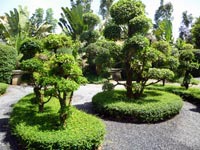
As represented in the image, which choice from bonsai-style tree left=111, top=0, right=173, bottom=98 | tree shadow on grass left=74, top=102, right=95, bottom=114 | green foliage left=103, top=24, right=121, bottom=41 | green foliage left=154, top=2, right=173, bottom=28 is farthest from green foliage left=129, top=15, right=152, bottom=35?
green foliage left=154, top=2, right=173, bottom=28

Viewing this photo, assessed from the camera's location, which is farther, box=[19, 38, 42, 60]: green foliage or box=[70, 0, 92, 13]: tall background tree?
box=[70, 0, 92, 13]: tall background tree

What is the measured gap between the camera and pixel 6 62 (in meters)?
14.1

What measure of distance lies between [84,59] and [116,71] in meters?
2.78

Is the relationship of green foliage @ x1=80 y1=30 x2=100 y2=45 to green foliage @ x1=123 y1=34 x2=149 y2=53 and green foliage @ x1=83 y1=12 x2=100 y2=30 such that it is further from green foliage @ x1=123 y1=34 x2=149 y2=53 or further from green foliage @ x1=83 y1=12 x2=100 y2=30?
green foliage @ x1=123 y1=34 x2=149 y2=53

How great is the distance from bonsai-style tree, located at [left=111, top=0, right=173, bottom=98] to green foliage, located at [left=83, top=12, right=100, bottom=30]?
11195mm

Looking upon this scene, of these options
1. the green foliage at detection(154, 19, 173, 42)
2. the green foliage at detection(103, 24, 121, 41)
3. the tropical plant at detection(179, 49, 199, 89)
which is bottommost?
the tropical plant at detection(179, 49, 199, 89)

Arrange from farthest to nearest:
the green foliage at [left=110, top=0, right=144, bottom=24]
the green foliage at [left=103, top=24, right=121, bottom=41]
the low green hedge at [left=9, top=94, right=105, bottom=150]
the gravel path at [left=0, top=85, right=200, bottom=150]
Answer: the green foliage at [left=103, top=24, right=121, bottom=41]
the green foliage at [left=110, top=0, right=144, bottom=24]
the gravel path at [left=0, top=85, right=200, bottom=150]
the low green hedge at [left=9, top=94, right=105, bottom=150]

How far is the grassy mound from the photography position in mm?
8344

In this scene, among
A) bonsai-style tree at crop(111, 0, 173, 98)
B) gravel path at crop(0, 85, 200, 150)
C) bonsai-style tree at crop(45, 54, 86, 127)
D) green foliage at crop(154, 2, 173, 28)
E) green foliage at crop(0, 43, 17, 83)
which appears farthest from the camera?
green foliage at crop(154, 2, 173, 28)

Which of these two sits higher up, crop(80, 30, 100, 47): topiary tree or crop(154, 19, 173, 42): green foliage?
crop(154, 19, 173, 42): green foliage

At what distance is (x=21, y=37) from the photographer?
17.8 metres

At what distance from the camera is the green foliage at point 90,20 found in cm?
2117

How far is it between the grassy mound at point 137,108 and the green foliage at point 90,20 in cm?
1259

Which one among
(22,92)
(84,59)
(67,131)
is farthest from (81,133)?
(84,59)
